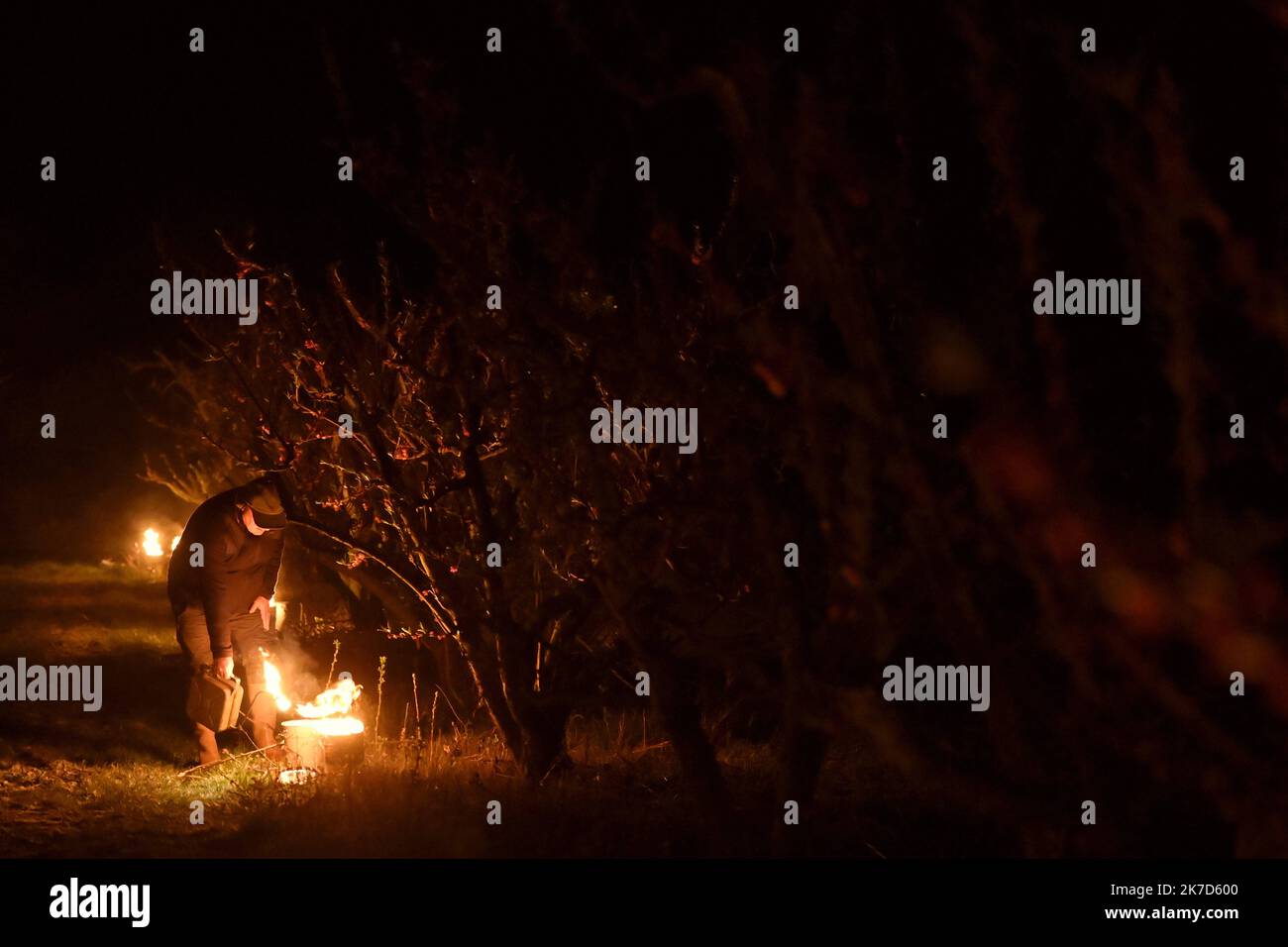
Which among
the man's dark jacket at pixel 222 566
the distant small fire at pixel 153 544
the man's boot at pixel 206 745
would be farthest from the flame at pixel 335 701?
the distant small fire at pixel 153 544

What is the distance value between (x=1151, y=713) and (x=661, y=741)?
7029 mm

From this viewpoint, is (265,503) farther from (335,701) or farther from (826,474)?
(826,474)

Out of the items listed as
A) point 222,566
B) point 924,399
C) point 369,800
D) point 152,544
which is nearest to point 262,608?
point 222,566

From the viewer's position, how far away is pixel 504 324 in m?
7.54

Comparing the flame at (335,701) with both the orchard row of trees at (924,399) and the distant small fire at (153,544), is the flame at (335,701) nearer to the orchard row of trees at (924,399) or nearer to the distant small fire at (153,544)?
the orchard row of trees at (924,399)

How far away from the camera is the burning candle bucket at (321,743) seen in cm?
895

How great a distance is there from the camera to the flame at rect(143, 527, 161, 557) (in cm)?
2762

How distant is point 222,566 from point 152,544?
61.9 ft

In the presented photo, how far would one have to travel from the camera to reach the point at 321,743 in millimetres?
9008

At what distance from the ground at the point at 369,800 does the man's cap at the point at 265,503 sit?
5.72ft

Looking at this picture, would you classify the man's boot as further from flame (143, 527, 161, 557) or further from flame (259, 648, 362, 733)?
flame (143, 527, 161, 557)

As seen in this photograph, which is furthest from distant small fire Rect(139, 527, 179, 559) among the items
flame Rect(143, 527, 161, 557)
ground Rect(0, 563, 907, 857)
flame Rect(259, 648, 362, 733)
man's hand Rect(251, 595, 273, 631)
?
flame Rect(259, 648, 362, 733)

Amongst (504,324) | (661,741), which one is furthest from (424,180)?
(661,741)

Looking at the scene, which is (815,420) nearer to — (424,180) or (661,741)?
(424,180)
